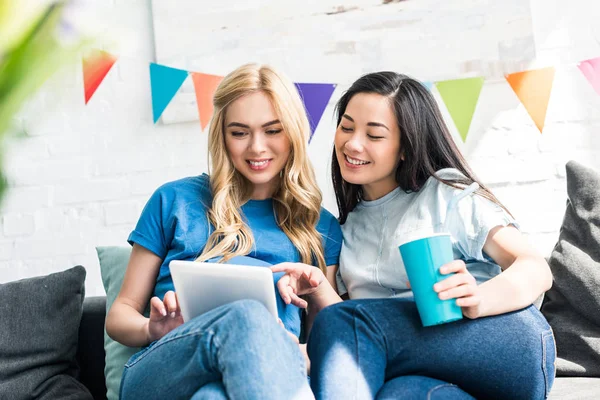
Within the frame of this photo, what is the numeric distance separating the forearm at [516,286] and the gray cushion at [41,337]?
3.26 feet

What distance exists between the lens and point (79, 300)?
1825 mm

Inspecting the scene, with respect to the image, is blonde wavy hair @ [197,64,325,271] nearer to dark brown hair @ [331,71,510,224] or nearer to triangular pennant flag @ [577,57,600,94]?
dark brown hair @ [331,71,510,224]

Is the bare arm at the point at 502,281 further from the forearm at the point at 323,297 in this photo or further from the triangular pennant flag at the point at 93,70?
the triangular pennant flag at the point at 93,70

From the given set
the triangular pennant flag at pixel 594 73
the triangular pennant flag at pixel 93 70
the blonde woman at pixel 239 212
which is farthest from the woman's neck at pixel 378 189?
the triangular pennant flag at pixel 93 70

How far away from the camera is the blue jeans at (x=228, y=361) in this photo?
3.40ft

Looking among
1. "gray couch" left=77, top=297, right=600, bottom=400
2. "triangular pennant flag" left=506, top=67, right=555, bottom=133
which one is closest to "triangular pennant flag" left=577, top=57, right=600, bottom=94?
"triangular pennant flag" left=506, top=67, right=555, bottom=133

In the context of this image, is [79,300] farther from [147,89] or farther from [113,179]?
[147,89]

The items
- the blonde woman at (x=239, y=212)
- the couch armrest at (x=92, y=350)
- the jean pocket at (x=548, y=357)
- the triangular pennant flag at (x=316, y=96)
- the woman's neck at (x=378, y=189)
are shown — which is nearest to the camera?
the jean pocket at (x=548, y=357)

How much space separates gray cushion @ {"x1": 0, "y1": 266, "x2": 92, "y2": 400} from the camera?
1.67 meters

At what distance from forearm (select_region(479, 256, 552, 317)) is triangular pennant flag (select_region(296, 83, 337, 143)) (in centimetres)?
107

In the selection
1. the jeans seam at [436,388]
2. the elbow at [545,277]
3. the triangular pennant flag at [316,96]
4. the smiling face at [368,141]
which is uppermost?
the triangular pennant flag at [316,96]

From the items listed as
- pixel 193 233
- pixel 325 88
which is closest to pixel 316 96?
pixel 325 88

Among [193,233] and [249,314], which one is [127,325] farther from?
[249,314]

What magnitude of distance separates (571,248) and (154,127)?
1.43 metres
